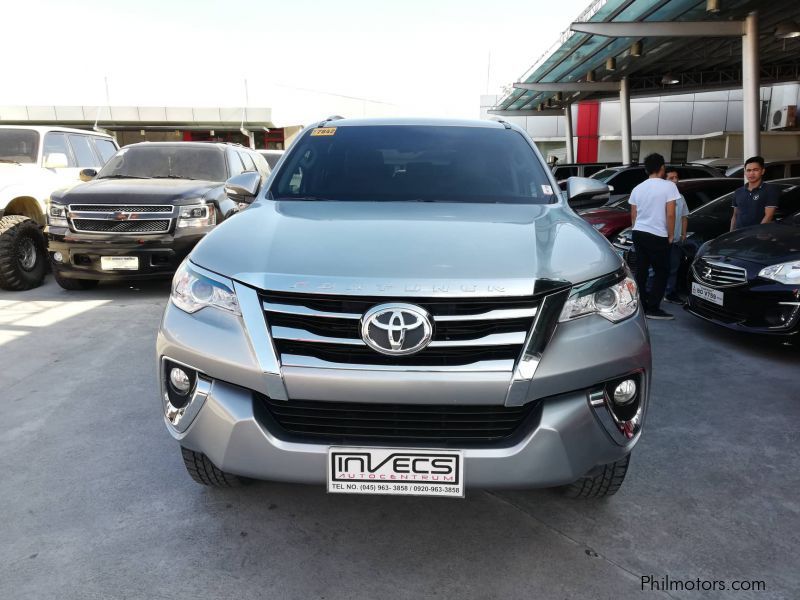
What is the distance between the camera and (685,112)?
34312 millimetres

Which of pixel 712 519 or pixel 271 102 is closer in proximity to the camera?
pixel 712 519

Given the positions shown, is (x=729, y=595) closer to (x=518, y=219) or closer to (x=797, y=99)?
(x=518, y=219)

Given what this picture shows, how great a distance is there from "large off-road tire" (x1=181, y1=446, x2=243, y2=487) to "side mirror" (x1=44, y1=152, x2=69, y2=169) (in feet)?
21.3

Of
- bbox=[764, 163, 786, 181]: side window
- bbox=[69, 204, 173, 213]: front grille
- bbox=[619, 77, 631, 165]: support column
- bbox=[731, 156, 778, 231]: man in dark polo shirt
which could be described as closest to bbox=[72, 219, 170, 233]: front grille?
bbox=[69, 204, 173, 213]: front grille

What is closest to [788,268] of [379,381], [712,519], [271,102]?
[712,519]

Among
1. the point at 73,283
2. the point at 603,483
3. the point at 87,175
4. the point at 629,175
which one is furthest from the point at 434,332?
the point at 629,175

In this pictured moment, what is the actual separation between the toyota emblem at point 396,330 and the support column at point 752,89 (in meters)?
13.3

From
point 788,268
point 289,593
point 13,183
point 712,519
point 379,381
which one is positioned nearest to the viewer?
point 379,381

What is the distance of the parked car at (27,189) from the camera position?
22.5 ft

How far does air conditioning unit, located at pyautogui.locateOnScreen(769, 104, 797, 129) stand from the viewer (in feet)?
95.5

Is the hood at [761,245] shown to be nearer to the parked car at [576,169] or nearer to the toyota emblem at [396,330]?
the toyota emblem at [396,330]

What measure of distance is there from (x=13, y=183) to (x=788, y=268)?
25.6 ft

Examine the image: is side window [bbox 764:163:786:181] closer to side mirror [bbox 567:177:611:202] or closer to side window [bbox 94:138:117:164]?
side mirror [bbox 567:177:611:202]

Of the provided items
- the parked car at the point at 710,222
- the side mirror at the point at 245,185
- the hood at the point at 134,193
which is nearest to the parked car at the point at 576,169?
the parked car at the point at 710,222
